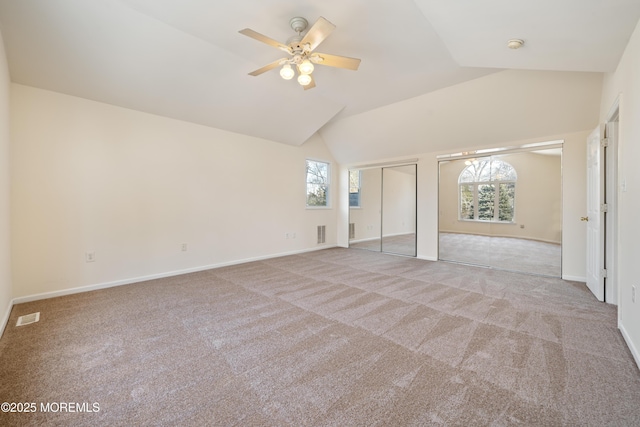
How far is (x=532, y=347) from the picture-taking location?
211cm

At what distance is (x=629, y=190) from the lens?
211 centimetres

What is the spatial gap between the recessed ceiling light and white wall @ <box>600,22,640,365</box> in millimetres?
705

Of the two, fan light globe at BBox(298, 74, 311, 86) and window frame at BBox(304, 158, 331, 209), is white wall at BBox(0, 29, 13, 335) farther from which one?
window frame at BBox(304, 158, 331, 209)

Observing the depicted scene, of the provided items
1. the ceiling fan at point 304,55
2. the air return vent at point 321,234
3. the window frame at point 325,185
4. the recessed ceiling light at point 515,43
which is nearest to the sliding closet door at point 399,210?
the window frame at point 325,185

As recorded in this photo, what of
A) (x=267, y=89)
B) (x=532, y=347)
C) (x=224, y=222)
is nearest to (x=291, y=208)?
(x=224, y=222)

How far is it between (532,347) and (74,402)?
325 cm

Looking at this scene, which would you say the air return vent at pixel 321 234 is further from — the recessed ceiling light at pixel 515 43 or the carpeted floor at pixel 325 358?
the recessed ceiling light at pixel 515 43

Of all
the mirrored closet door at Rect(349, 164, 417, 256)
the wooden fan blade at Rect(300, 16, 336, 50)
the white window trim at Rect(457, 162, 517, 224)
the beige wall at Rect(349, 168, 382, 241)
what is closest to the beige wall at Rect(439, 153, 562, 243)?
the white window trim at Rect(457, 162, 517, 224)

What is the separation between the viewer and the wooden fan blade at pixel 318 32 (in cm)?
208

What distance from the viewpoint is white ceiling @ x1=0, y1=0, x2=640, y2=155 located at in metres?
2.11

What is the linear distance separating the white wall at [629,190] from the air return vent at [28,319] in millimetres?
5226

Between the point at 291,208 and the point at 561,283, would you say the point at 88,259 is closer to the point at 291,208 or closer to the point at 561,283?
the point at 291,208

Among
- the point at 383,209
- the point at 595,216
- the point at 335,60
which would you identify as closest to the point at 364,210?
the point at 383,209

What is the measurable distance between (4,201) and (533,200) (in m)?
7.24
